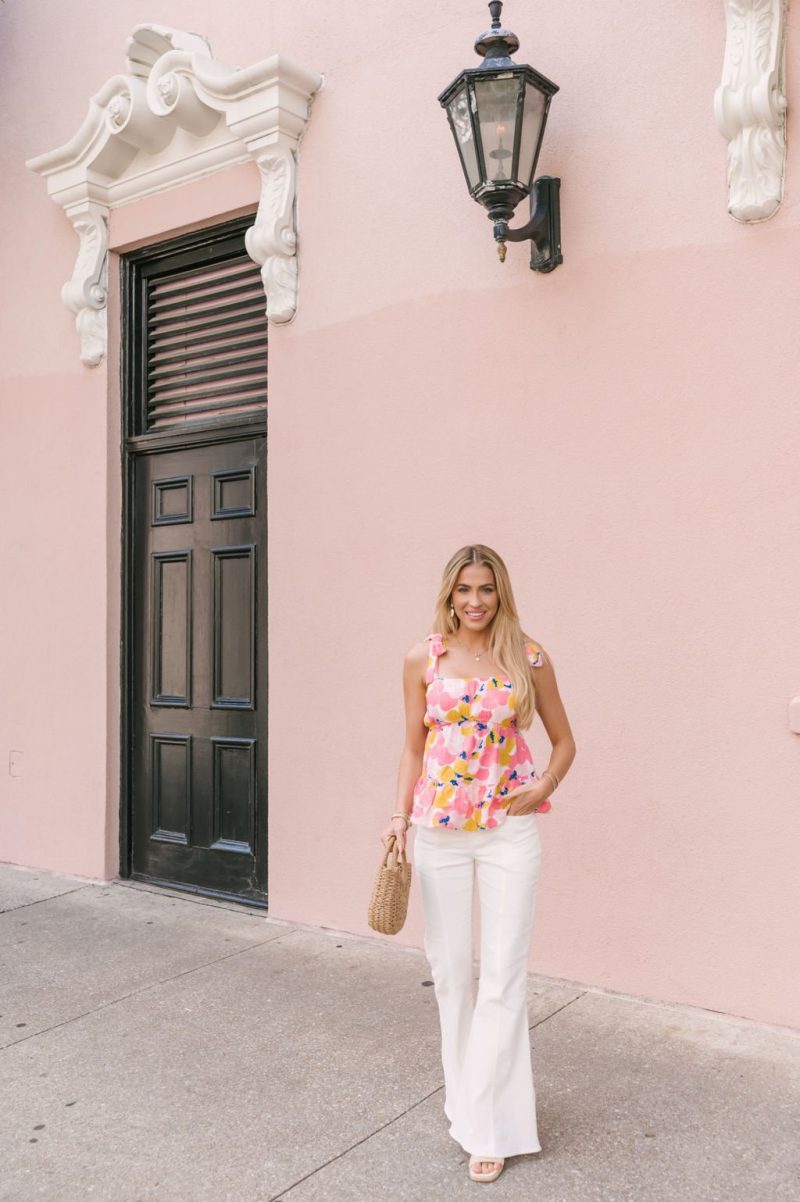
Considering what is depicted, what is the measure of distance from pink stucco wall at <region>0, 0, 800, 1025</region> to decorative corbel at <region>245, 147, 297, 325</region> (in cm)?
7

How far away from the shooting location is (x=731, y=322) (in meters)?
3.99

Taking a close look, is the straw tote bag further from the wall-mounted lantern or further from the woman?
the wall-mounted lantern

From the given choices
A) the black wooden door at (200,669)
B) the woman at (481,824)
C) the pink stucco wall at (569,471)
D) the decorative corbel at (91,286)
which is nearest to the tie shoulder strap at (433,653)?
the woman at (481,824)

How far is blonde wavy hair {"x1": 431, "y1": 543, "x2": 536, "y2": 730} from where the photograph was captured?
123 inches

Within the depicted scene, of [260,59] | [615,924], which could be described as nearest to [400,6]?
[260,59]

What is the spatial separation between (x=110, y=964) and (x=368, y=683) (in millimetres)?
1654

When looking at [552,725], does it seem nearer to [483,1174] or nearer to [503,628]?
[503,628]

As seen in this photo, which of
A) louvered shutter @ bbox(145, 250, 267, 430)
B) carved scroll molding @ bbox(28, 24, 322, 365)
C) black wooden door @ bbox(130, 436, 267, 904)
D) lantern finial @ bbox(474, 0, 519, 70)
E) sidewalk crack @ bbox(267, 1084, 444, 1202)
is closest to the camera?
sidewalk crack @ bbox(267, 1084, 444, 1202)

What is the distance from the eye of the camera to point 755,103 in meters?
3.81

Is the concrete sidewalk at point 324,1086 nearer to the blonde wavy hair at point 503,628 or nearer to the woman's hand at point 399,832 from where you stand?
the woman's hand at point 399,832

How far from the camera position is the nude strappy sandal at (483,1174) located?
2.95 meters


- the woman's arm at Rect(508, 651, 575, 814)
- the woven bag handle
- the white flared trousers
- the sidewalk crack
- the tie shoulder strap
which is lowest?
the sidewalk crack

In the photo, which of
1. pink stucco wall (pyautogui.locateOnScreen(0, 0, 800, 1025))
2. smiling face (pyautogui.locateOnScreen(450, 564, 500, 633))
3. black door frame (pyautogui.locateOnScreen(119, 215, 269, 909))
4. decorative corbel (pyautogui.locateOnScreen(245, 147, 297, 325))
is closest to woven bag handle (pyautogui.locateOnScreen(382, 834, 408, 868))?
smiling face (pyautogui.locateOnScreen(450, 564, 500, 633))

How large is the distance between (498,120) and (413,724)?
7.56 ft
